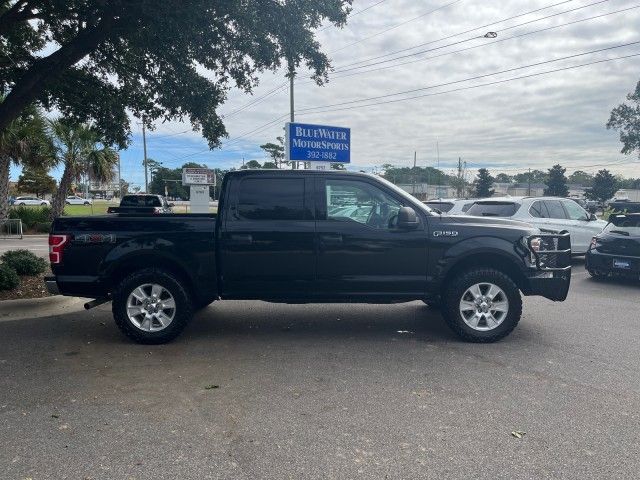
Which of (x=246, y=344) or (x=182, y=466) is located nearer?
(x=182, y=466)

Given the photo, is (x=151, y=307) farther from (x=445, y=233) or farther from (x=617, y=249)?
(x=617, y=249)

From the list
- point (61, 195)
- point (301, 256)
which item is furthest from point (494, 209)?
point (61, 195)

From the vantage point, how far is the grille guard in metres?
5.87

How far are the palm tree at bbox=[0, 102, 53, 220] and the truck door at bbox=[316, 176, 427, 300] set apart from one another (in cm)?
1201

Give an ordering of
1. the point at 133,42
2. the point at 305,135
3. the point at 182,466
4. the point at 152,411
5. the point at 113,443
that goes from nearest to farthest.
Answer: the point at 182,466
the point at 113,443
the point at 152,411
the point at 133,42
the point at 305,135

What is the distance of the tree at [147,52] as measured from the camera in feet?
22.7

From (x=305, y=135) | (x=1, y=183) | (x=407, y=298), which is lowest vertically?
(x=407, y=298)

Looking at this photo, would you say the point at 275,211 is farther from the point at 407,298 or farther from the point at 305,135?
the point at 305,135

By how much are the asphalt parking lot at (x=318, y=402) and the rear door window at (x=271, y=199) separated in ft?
4.86

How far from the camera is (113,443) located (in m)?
3.46

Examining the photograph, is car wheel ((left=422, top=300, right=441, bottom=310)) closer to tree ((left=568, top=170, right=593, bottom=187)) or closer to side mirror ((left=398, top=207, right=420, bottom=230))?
side mirror ((left=398, top=207, right=420, bottom=230))

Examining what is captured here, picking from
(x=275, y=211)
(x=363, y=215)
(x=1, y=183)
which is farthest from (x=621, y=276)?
(x=1, y=183)

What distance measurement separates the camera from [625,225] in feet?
32.8

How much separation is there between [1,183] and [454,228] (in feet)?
49.3
